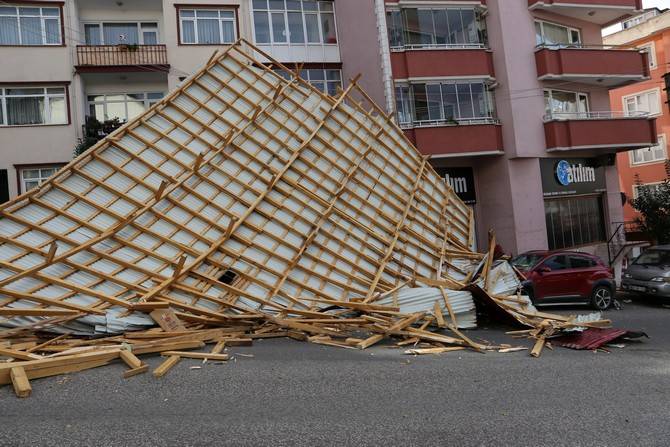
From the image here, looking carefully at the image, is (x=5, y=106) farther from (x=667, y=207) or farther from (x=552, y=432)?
(x=667, y=207)

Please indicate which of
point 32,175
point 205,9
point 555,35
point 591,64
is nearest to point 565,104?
point 591,64

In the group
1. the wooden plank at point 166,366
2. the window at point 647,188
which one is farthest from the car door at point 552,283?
the window at point 647,188

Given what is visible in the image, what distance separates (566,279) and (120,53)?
14.2m

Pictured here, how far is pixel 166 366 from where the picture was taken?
202 inches

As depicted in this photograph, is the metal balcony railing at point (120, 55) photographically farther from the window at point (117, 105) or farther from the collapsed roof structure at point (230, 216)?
the collapsed roof structure at point (230, 216)

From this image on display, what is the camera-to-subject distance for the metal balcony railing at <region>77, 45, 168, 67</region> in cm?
1561

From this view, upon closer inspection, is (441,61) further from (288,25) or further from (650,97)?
(650,97)

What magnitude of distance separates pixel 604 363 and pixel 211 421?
466 cm

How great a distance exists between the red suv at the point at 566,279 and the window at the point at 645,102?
637 inches

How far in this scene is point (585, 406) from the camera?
4488mm

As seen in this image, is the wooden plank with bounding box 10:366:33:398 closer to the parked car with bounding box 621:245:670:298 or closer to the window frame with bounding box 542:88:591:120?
the parked car with bounding box 621:245:670:298

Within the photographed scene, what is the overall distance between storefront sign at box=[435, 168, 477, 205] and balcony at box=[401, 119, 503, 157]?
4.27 ft

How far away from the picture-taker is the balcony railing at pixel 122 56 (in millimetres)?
15609

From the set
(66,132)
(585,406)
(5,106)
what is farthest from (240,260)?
(5,106)
